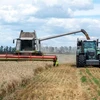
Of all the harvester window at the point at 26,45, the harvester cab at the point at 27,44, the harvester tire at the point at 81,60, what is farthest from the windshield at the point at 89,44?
the harvester window at the point at 26,45

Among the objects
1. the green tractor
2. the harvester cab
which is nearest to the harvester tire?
the green tractor

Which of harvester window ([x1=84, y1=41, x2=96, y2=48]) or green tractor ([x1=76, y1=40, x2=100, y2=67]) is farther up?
harvester window ([x1=84, y1=41, x2=96, y2=48])

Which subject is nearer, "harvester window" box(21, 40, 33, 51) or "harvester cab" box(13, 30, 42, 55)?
"harvester cab" box(13, 30, 42, 55)

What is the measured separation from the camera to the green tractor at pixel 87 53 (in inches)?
1201

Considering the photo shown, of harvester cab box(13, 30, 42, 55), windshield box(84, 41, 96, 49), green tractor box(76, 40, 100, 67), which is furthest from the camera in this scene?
harvester cab box(13, 30, 42, 55)

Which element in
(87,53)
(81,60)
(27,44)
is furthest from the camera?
(27,44)

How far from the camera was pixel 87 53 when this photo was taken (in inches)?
1231

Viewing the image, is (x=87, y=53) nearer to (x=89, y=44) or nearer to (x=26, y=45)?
(x=89, y=44)

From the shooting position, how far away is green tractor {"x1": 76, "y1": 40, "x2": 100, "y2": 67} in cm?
3050

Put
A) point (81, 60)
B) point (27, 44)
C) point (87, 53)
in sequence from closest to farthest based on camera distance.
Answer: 1. point (81, 60)
2. point (87, 53)
3. point (27, 44)

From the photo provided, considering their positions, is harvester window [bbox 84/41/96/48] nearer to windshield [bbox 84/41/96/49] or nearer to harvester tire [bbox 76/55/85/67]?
windshield [bbox 84/41/96/49]

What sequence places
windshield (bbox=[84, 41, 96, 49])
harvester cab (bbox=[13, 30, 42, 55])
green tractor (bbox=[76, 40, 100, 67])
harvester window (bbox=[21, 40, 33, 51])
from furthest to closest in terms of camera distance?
1. harvester window (bbox=[21, 40, 33, 51])
2. harvester cab (bbox=[13, 30, 42, 55])
3. windshield (bbox=[84, 41, 96, 49])
4. green tractor (bbox=[76, 40, 100, 67])

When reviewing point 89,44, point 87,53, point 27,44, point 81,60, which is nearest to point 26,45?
point 27,44

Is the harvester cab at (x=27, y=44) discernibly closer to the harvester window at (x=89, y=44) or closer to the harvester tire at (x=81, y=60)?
the harvester window at (x=89, y=44)
